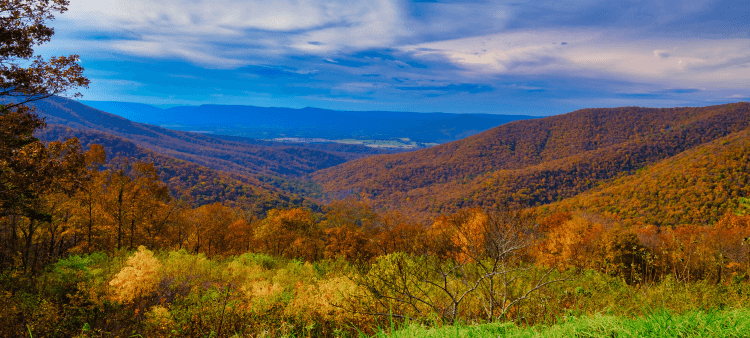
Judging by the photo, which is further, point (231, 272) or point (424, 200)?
point (424, 200)

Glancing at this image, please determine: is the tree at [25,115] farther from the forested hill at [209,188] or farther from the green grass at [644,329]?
the forested hill at [209,188]

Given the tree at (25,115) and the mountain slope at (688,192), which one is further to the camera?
the mountain slope at (688,192)

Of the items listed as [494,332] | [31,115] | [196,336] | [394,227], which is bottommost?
[394,227]

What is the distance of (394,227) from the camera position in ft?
123

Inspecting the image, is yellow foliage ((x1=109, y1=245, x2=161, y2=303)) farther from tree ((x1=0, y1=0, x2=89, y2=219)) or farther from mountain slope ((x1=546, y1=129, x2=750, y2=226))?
mountain slope ((x1=546, y1=129, x2=750, y2=226))

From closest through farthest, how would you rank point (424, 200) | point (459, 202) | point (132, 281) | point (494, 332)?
point (494, 332)
point (132, 281)
point (459, 202)
point (424, 200)

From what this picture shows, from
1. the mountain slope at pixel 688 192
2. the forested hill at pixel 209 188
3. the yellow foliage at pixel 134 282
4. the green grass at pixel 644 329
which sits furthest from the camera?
the forested hill at pixel 209 188

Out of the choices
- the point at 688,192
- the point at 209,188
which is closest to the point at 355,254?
the point at 688,192

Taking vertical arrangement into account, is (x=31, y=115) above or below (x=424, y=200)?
above

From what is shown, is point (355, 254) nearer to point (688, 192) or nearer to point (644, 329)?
point (644, 329)

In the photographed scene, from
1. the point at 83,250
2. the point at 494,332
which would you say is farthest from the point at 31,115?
the point at 83,250

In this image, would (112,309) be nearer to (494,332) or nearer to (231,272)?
(231,272)

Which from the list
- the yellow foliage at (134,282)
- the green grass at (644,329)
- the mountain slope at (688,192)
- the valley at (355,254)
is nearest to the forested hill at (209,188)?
the valley at (355,254)

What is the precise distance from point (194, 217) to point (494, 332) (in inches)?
1301
